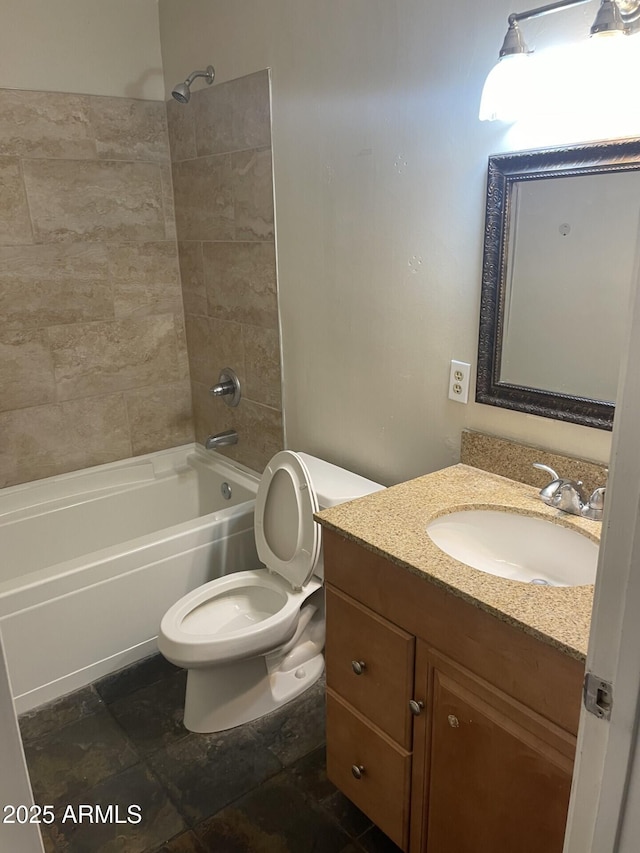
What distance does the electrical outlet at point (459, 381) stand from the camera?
1798 mm

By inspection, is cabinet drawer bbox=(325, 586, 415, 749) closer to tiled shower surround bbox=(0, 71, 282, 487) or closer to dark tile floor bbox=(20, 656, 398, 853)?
dark tile floor bbox=(20, 656, 398, 853)

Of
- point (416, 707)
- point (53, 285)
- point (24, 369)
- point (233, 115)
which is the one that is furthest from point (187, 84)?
point (416, 707)

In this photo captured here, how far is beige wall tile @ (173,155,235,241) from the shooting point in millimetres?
2576

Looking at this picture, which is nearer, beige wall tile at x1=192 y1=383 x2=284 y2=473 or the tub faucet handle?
beige wall tile at x1=192 y1=383 x2=284 y2=473

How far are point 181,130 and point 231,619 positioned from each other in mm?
2072

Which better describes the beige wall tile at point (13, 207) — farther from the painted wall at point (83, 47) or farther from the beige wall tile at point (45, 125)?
the painted wall at point (83, 47)

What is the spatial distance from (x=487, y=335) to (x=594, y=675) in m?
1.12

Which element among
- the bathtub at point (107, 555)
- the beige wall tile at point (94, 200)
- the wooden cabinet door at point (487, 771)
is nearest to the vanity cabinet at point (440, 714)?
the wooden cabinet door at point (487, 771)

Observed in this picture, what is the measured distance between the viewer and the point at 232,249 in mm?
2617

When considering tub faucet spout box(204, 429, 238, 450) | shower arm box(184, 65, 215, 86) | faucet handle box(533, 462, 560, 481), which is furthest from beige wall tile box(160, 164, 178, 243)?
faucet handle box(533, 462, 560, 481)

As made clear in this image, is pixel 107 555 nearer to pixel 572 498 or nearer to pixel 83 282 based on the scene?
pixel 83 282

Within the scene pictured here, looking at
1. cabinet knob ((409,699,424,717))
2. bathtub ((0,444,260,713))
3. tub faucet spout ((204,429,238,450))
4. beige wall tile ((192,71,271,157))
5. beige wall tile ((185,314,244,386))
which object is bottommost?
bathtub ((0,444,260,713))

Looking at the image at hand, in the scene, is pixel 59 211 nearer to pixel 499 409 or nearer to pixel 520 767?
pixel 499 409

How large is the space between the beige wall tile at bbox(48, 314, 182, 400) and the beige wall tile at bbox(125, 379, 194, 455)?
53 millimetres
